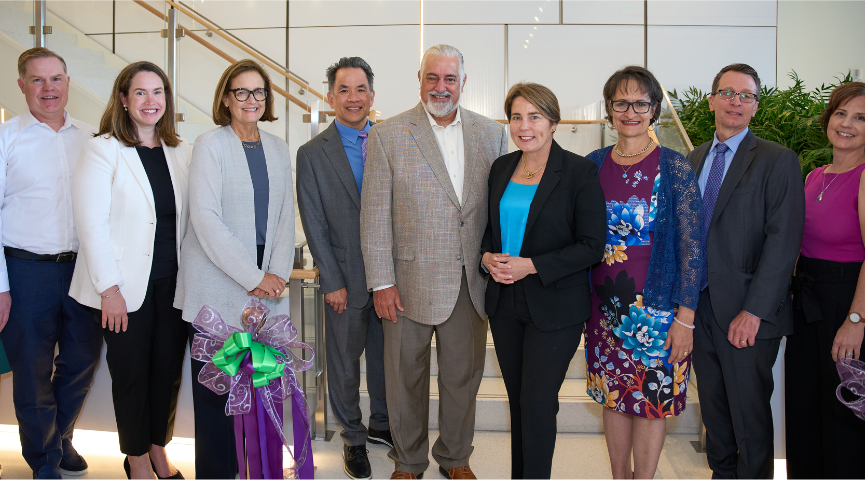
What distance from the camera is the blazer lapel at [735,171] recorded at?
2.16m

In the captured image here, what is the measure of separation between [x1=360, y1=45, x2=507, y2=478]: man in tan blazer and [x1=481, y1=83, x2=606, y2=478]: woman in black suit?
0.63ft

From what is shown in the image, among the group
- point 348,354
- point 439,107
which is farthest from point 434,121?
point 348,354

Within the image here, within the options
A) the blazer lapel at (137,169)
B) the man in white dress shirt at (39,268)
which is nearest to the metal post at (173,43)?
the man in white dress shirt at (39,268)

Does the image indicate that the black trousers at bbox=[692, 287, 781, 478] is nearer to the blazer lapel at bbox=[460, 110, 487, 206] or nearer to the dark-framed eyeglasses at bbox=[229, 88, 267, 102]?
the blazer lapel at bbox=[460, 110, 487, 206]

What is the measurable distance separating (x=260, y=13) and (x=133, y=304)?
211 inches

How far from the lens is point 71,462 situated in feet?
9.10

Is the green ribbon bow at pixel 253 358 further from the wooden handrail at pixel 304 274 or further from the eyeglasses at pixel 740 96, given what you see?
the eyeglasses at pixel 740 96

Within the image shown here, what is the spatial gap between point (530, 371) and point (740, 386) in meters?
0.81

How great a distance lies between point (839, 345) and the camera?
209 centimetres

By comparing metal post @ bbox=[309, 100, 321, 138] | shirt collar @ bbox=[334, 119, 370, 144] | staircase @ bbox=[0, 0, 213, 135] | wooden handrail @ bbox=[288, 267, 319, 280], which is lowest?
wooden handrail @ bbox=[288, 267, 319, 280]

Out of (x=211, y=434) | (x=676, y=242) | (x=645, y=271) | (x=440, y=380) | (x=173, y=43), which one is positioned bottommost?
(x=211, y=434)

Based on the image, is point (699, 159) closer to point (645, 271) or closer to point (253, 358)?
point (645, 271)

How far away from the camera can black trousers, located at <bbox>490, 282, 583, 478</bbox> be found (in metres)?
2.12

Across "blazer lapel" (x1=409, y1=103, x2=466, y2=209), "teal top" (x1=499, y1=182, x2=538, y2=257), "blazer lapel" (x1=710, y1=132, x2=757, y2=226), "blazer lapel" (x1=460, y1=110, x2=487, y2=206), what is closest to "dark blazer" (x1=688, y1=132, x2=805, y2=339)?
"blazer lapel" (x1=710, y1=132, x2=757, y2=226)
